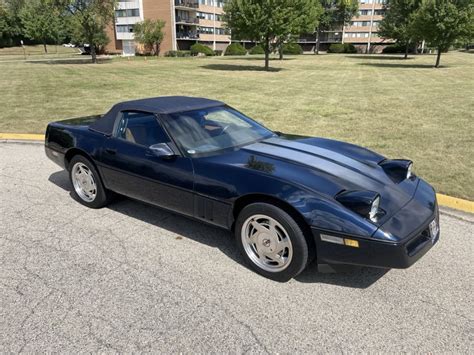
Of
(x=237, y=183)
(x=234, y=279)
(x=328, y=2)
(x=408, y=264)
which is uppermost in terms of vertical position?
(x=328, y=2)

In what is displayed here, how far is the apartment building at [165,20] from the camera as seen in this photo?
6588 centimetres

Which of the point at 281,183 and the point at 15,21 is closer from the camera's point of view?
the point at 281,183

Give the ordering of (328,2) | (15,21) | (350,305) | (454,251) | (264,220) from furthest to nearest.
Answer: (15,21) < (328,2) < (454,251) < (264,220) < (350,305)

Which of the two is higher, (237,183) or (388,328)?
(237,183)

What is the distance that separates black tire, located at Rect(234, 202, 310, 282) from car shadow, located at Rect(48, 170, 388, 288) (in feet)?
0.50

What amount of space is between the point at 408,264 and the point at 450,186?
2.88 m

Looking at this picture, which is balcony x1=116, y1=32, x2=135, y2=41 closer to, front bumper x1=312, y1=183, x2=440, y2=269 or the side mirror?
the side mirror

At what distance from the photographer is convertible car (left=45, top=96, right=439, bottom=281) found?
2809 millimetres

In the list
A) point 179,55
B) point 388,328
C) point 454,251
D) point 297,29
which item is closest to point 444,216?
point 454,251

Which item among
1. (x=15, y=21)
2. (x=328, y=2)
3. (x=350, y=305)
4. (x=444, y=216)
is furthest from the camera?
(x=15, y=21)

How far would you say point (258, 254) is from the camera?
3.26 meters

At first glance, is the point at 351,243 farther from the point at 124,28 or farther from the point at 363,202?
the point at 124,28

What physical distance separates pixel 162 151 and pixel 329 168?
58.8 inches

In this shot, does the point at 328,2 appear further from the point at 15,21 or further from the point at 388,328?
the point at 388,328
